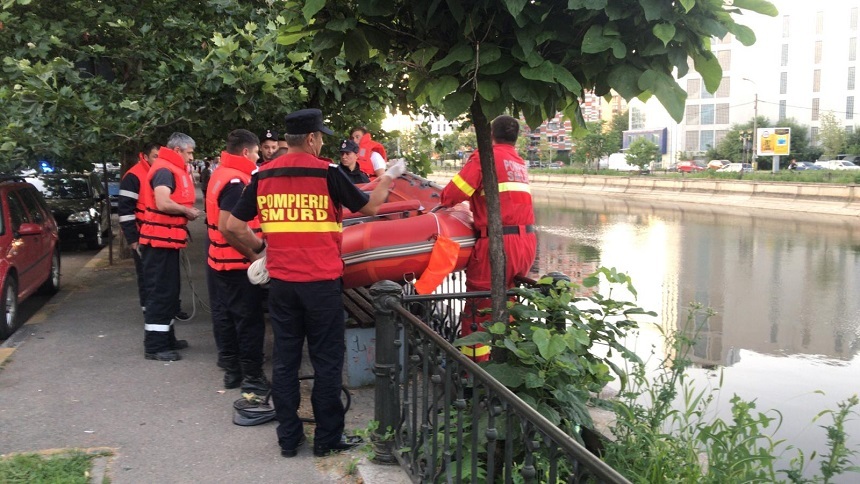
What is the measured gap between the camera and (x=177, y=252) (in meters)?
6.80

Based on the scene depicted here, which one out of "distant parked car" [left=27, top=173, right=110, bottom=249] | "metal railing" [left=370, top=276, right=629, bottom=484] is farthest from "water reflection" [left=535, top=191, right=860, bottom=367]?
"distant parked car" [left=27, top=173, right=110, bottom=249]

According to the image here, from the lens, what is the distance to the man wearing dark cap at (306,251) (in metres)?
4.11

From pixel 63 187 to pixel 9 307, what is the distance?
8.79 m

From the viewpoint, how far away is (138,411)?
5246 mm

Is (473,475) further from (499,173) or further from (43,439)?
(43,439)

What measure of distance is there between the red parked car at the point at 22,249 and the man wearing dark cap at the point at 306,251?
4.90 meters

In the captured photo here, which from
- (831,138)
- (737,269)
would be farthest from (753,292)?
(831,138)

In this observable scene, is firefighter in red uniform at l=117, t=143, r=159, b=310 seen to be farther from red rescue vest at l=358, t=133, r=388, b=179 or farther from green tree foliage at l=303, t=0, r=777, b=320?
green tree foliage at l=303, t=0, r=777, b=320

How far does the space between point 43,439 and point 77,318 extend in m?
4.10

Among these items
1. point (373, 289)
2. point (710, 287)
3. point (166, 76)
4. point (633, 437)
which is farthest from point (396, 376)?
point (710, 287)

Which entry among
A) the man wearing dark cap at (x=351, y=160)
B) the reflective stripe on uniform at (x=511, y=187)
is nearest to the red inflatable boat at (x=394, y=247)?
the reflective stripe on uniform at (x=511, y=187)

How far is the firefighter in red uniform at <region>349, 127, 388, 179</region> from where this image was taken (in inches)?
369

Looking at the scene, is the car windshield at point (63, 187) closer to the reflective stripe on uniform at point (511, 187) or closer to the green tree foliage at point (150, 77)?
the green tree foliage at point (150, 77)

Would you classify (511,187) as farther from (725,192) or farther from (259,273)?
(725,192)
